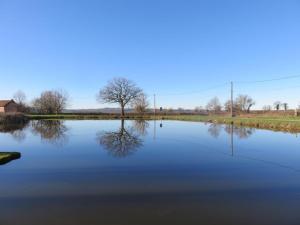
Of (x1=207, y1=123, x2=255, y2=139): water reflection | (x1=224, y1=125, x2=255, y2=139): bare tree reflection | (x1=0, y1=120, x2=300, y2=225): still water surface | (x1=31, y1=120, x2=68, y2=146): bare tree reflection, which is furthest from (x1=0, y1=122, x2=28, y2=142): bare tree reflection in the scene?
(x1=224, y1=125, x2=255, y2=139): bare tree reflection

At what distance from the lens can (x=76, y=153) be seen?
13.9m

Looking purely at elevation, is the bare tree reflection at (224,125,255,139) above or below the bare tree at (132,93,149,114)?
below

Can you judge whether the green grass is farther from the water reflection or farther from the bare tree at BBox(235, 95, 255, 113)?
the bare tree at BBox(235, 95, 255, 113)

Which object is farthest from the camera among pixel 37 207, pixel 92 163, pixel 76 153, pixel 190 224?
pixel 76 153

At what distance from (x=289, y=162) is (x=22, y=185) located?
9827 millimetres

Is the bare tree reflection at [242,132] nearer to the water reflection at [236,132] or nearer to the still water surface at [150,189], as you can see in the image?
the water reflection at [236,132]

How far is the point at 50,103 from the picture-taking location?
2995 inches

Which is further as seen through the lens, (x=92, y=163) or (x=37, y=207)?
(x=92, y=163)

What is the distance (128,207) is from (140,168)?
4.07 metres

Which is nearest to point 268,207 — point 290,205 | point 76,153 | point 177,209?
point 290,205

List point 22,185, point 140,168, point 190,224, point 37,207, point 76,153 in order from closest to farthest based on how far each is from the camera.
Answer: point 190,224 < point 37,207 < point 22,185 < point 140,168 < point 76,153

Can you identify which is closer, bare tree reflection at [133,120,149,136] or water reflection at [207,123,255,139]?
water reflection at [207,123,255,139]

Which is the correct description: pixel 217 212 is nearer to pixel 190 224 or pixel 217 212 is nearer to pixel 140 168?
pixel 190 224

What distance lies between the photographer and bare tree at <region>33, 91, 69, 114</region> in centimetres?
7469
